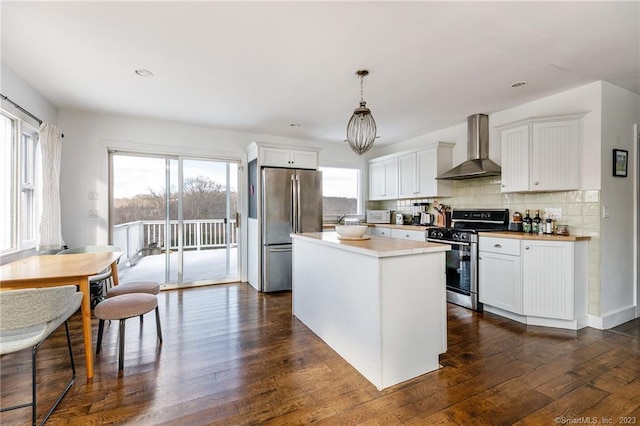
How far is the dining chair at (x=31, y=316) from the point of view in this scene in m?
1.52

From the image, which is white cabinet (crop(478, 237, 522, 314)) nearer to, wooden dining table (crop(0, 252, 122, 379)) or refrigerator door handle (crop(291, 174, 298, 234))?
refrigerator door handle (crop(291, 174, 298, 234))

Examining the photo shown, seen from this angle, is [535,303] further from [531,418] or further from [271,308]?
[271,308]

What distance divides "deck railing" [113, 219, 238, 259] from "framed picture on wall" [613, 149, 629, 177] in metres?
4.88

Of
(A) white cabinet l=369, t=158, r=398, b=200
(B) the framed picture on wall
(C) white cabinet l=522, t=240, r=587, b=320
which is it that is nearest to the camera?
(C) white cabinet l=522, t=240, r=587, b=320

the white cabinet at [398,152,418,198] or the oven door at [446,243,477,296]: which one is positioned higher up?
the white cabinet at [398,152,418,198]

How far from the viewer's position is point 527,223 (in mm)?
3422

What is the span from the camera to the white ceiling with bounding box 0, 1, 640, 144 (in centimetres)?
189

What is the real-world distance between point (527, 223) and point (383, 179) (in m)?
2.55

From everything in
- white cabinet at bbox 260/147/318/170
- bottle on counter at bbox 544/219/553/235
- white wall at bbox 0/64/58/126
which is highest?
white wall at bbox 0/64/58/126

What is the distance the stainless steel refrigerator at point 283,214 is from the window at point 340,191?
1102 millimetres

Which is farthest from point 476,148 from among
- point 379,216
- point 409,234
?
point 379,216

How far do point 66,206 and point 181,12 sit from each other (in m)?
3.32

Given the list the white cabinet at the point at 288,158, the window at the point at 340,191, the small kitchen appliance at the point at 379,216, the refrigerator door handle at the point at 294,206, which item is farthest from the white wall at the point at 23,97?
the small kitchen appliance at the point at 379,216

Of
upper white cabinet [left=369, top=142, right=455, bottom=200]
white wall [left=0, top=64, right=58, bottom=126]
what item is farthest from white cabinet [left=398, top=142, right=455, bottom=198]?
white wall [left=0, top=64, right=58, bottom=126]
